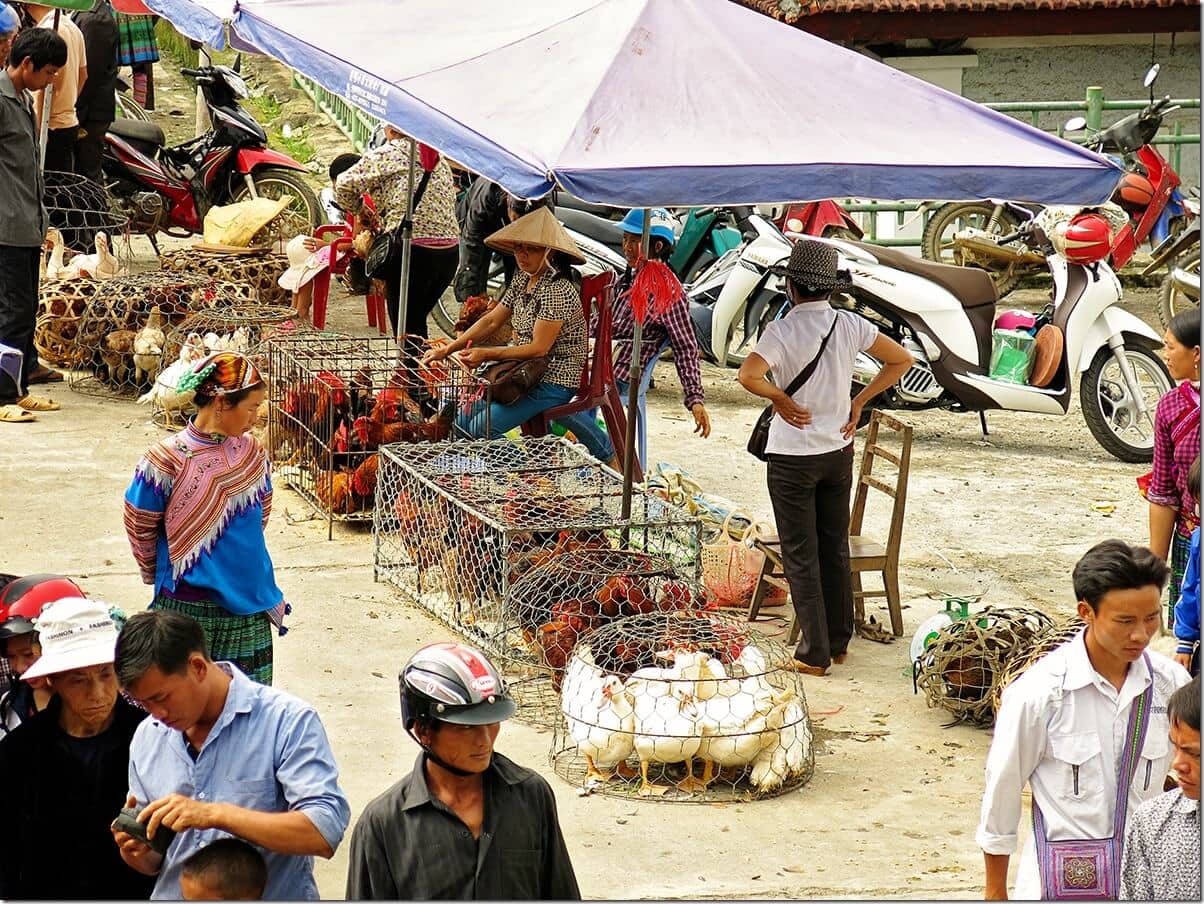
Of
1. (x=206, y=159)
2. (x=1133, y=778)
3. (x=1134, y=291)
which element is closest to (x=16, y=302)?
(x=206, y=159)

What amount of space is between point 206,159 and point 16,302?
414 centimetres

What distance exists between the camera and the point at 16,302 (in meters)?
9.62

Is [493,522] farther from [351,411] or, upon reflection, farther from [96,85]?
[96,85]

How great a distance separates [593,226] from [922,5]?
5965mm

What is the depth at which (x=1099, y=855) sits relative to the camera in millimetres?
3852

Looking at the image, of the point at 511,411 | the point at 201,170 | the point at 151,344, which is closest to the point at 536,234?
the point at 511,411

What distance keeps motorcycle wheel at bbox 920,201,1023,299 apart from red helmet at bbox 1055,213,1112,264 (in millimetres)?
3647

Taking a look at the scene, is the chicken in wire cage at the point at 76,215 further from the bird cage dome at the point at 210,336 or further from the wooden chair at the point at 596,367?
the wooden chair at the point at 596,367

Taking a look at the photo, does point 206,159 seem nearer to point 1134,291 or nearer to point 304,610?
point 304,610

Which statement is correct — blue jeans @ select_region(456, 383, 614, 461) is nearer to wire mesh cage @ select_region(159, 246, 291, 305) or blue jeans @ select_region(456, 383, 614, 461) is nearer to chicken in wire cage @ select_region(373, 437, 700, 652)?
chicken in wire cage @ select_region(373, 437, 700, 652)

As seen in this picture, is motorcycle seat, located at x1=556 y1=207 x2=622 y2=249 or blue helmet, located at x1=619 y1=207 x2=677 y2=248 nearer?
blue helmet, located at x1=619 y1=207 x2=677 y2=248

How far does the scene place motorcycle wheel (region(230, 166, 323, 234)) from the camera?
13.6 meters

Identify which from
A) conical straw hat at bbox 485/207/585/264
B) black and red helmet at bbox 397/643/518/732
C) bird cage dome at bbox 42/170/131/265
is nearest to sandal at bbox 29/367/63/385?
bird cage dome at bbox 42/170/131/265

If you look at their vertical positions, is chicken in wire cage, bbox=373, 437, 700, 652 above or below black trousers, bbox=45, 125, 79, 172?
below
